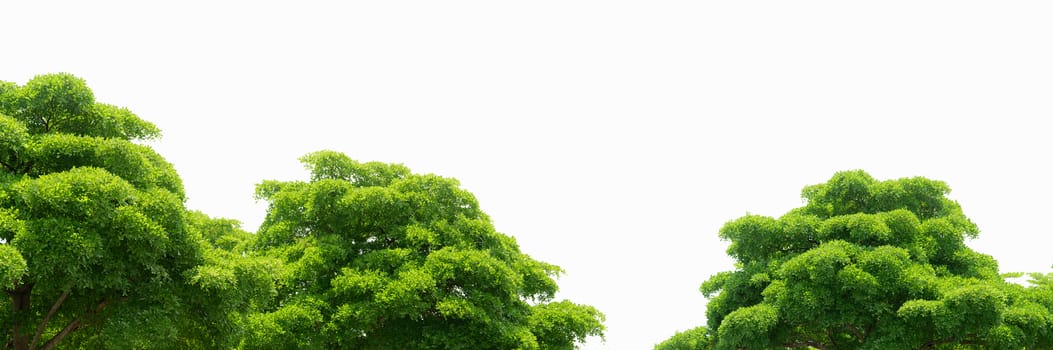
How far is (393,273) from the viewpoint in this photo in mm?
27625

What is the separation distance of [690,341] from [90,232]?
25649 mm

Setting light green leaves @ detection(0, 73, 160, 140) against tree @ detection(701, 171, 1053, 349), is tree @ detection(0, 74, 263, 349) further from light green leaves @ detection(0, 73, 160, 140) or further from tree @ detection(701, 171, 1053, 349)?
tree @ detection(701, 171, 1053, 349)

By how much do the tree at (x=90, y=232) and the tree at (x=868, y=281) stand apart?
2058 centimetres

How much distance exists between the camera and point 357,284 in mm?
26516

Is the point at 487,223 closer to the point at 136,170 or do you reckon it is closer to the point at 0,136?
the point at 136,170

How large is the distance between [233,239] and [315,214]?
8.07 meters

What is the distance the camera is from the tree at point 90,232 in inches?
→ 720

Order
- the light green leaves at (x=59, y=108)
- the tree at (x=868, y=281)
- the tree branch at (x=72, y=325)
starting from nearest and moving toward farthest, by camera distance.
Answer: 1. the tree branch at (x=72, y=325)
2. the light green leaves at (x=59, y=108)
3. the tree at (x=868, y=281)

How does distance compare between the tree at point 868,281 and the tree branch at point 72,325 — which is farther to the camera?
the tree at point 868,281

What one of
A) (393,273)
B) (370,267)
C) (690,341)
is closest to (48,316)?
(370,267)

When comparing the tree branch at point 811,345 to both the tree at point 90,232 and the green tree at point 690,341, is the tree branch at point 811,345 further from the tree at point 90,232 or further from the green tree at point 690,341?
the tree at point 90,232

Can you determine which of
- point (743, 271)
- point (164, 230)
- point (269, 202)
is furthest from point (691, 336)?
point (164, 230)

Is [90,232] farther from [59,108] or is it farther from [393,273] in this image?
[393,273]

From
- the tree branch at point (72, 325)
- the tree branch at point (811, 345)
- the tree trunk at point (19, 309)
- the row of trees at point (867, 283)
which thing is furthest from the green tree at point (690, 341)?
the tree trunk at point (19, 309)
